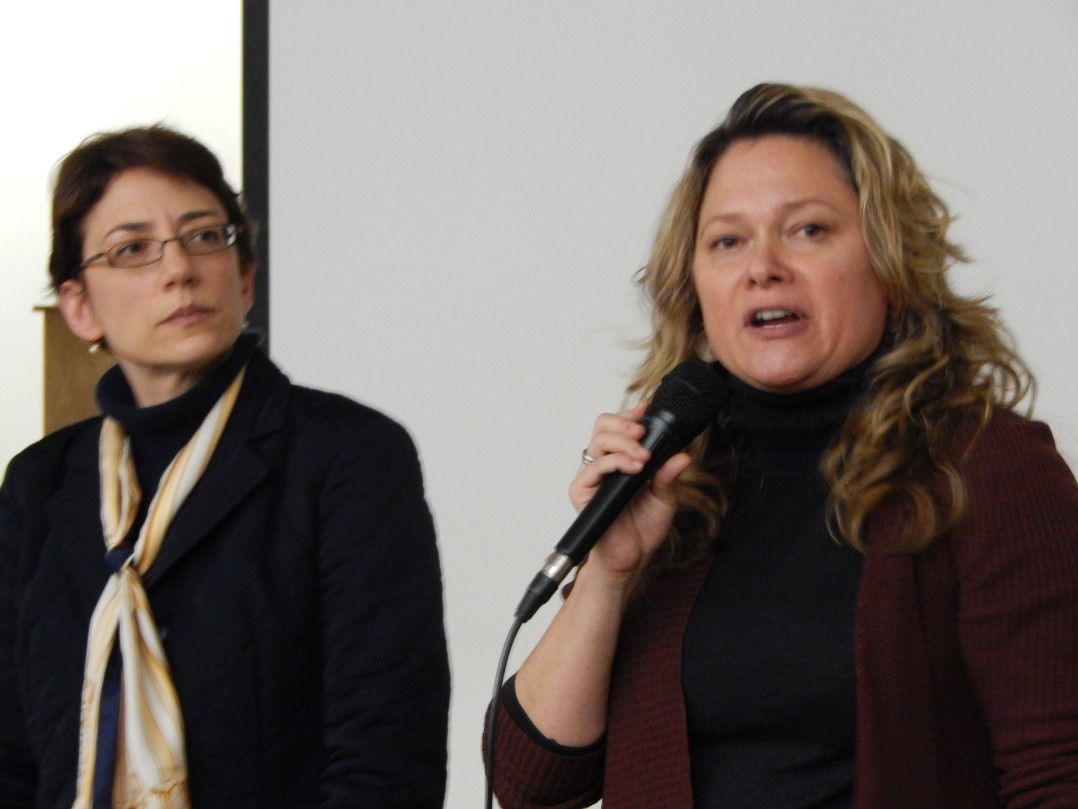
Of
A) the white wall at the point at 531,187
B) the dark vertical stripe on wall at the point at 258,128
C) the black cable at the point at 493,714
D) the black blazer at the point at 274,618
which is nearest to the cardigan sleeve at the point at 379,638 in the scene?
the black blazer at the point at 274,618

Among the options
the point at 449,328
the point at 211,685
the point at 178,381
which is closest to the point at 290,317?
the point at 449,328

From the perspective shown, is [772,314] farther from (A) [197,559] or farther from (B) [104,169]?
(B) [104,169]

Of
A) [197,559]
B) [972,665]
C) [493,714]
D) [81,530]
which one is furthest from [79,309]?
[972,665]

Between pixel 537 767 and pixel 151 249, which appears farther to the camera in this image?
Answer: pixel 151 249

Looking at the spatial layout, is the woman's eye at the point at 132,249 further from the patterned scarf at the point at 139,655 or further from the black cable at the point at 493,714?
the black cable at the point at 493,714

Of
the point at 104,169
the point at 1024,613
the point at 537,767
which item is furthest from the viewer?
the point at 104,169

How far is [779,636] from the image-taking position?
1.33 meters

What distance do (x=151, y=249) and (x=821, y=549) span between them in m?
0.89

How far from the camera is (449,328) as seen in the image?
10.2ft

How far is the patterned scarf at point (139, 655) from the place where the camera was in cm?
150

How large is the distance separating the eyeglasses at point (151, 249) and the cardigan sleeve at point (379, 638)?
325 millimetres

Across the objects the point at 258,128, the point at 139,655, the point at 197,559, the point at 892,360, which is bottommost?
the point at 139,655

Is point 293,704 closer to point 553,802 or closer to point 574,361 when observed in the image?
point 553,802

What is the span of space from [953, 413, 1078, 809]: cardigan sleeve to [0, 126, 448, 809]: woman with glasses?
0.61 metres
